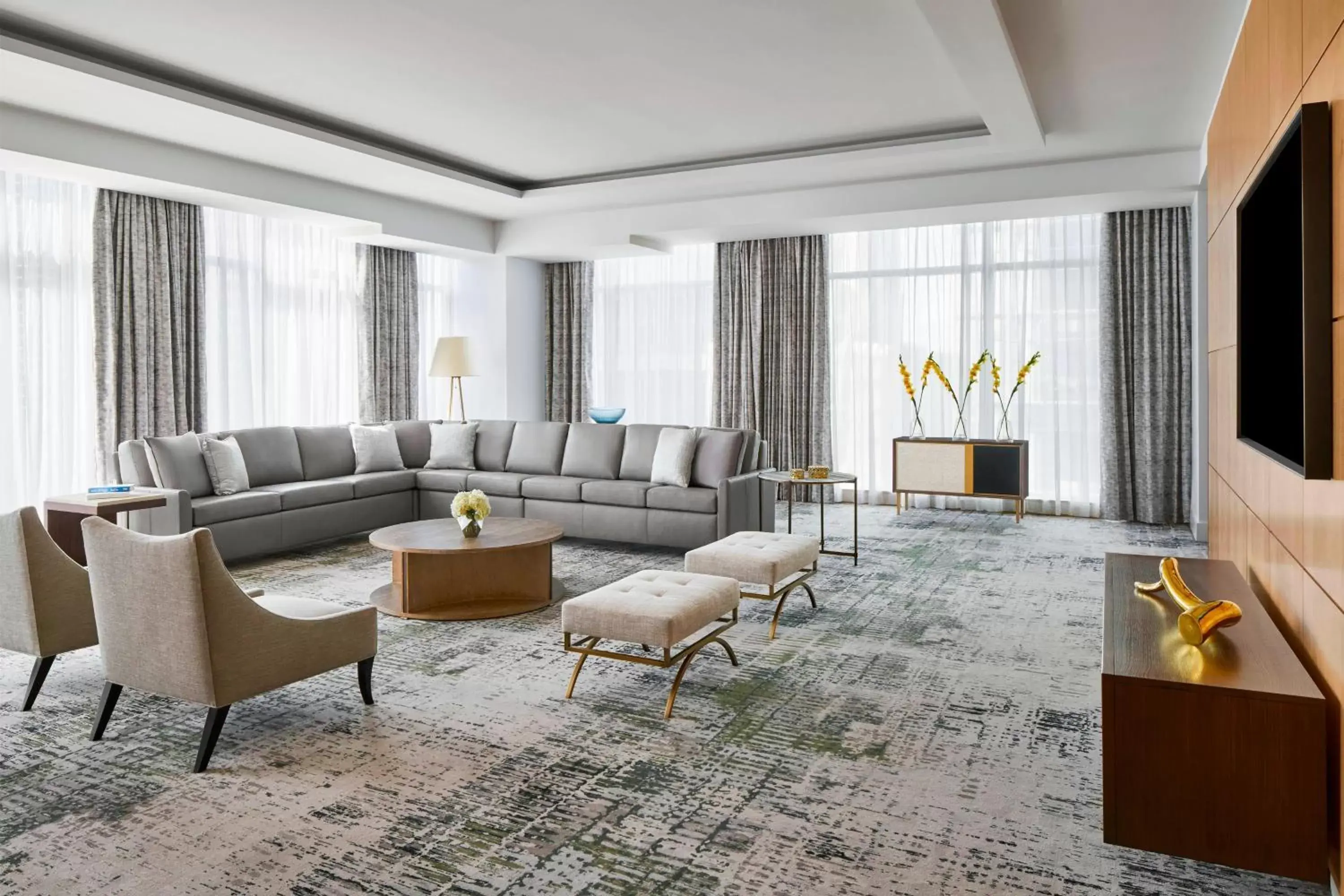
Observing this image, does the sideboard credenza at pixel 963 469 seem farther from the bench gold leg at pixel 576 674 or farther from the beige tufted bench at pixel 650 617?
the bench gold leg at pixel 576 674

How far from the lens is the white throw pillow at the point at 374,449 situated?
7.52 meters

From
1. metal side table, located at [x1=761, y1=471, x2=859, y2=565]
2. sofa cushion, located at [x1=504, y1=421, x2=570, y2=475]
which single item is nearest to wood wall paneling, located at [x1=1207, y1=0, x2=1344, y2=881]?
metal side table, located at [x1=761, y1=471, x2=859, y2=565]

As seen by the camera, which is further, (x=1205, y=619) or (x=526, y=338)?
(x=526, y=338)

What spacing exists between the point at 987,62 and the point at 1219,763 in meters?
3.75

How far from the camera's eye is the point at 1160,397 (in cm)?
766

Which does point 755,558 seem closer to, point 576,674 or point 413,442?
point 576,674

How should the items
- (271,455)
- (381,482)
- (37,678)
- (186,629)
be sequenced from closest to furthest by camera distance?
(186,629) < (37,678) < (271,455) < (381,482)

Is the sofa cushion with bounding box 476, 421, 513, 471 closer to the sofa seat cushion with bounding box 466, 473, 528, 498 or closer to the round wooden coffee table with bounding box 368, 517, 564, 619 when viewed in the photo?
the sofa seat cushion with bounding box 466, 473, 528, 498

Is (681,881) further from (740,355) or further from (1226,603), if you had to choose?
(740,355)

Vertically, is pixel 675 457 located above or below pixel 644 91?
below

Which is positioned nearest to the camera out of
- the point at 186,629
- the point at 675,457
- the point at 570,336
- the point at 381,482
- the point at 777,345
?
the point at 186,629

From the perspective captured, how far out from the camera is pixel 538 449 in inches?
299

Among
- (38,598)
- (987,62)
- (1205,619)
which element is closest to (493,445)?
(38,598)

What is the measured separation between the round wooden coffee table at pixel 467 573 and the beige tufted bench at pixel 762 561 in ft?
3.21
